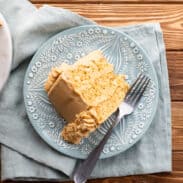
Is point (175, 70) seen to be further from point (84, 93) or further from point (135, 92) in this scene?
point (84, 93)

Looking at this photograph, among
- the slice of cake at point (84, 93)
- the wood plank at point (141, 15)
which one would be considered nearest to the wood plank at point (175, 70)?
the wood plank at point (141, 15)

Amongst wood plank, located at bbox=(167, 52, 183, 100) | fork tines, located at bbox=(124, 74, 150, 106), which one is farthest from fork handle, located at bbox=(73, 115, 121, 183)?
wood plank, located at bbox=(167, 52, 183, 100)

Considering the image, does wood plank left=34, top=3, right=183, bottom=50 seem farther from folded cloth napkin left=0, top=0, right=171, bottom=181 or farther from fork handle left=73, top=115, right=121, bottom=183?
fork handle left=73, top=115, right=121, bottom=183

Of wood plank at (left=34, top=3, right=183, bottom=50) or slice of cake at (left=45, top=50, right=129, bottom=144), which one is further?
wood plank at (left=34, top=3, right=183, bottom=50)

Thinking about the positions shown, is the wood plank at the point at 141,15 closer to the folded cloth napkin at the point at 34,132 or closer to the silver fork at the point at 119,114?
the folded cloth napkin at the point at 34,132

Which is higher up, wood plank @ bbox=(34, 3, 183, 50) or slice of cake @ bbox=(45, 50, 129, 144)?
wood plank @ bbox=(34, 3, 183, 50)
